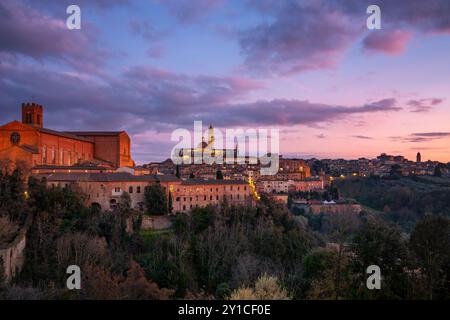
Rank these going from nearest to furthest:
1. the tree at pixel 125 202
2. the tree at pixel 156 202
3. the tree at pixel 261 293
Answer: the tree at pixel 261 293
the tree at pixel 125 202
the tree at pixel 156 202

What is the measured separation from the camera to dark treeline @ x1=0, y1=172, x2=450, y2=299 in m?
15.7

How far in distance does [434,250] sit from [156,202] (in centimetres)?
1959

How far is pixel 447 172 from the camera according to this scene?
102 m

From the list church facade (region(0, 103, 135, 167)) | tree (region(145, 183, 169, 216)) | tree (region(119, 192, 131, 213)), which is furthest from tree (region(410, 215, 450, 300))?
church facade (region(0, 103, 135, 167))

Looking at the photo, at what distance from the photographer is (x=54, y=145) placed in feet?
132

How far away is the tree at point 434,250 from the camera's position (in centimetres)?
1630

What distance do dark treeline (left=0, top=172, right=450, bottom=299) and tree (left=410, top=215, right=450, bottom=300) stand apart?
0.13 feet

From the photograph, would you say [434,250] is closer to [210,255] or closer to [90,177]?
[210,255]

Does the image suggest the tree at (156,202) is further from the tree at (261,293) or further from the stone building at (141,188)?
the tree at (261,293)

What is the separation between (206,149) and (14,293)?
66859 mm

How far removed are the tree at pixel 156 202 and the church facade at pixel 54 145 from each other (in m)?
10.7
